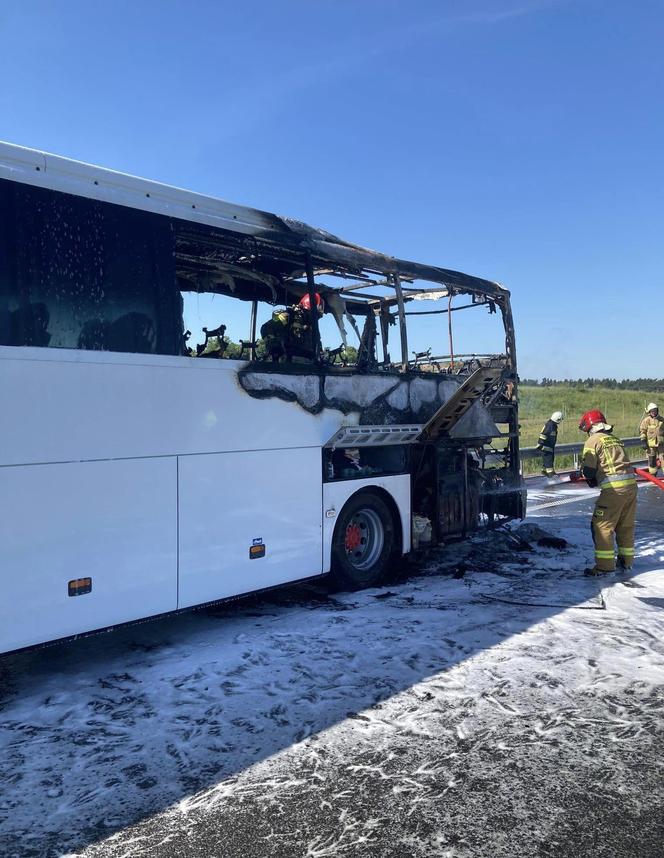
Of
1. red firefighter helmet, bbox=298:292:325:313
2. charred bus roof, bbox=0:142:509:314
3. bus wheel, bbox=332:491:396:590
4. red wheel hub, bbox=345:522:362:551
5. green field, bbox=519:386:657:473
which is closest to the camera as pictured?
charred bus roof, bbox=0:142:509:314

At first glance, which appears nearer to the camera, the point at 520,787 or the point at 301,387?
the point at 520,787

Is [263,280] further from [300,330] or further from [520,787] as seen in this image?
[520,787]

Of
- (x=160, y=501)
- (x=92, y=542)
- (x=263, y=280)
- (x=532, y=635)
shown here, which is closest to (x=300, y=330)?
(x=263, y=280)

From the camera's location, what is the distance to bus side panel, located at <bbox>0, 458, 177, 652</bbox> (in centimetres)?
402

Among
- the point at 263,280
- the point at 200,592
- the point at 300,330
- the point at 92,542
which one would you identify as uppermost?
the point at 263,280

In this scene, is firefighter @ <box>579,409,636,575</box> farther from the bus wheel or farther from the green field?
the green field

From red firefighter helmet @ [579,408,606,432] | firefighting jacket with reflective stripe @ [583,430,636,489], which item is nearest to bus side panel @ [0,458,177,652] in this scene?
firefighting jacket with reflective stripe @ [583,430,636,489]

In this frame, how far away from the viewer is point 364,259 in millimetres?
6789

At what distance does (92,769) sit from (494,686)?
2.44 metres

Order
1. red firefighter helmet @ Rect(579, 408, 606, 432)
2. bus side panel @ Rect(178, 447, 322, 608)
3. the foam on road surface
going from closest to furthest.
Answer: the foam on road surface
bus side panel @ Rect(178, 447, 322, 608)
red firefighter helmet @ Rect(579, 408, 606, 432)

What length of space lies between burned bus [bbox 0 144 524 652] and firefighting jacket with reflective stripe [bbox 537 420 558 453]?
663 centimetres

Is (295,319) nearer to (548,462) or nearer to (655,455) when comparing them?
(548,462)

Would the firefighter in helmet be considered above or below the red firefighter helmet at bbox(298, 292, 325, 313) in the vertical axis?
below

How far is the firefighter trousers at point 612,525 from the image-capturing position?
279 inches
